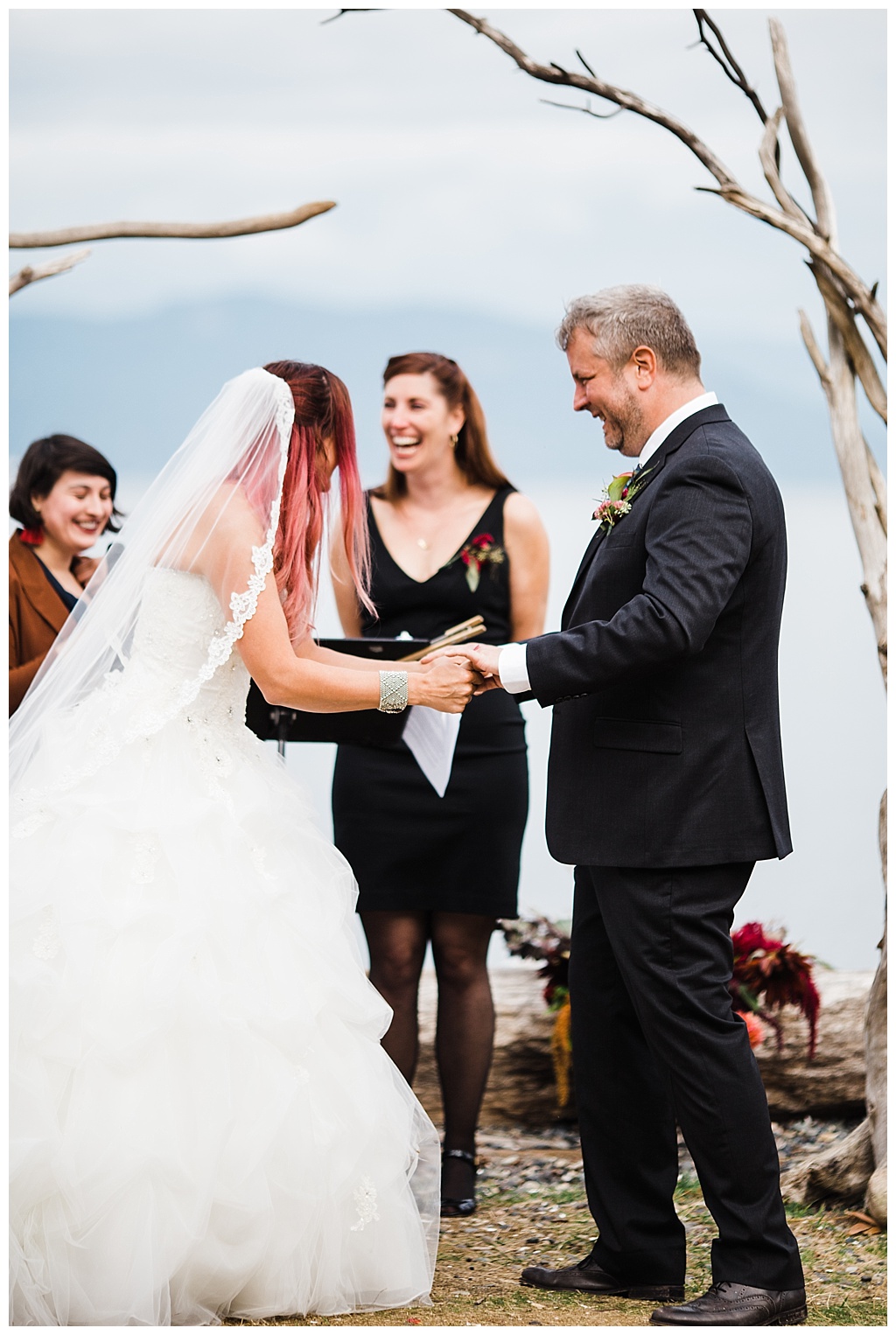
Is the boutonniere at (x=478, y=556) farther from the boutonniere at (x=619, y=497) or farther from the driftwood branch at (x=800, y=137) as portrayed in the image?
the driftwood branch at (x=800, y=137)

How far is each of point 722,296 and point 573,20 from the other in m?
1.08

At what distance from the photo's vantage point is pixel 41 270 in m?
3.47

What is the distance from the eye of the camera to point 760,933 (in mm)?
4117

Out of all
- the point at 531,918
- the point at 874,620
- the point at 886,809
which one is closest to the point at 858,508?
the point at 874,620

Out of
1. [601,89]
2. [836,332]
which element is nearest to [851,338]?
[836,332]

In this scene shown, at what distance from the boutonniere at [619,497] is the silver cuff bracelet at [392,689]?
1.80ft

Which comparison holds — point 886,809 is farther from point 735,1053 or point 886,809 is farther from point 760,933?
point 735,1053

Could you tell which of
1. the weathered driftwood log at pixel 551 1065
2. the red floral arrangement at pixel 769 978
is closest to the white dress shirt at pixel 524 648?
the red floral arrangement at pixel 769 978

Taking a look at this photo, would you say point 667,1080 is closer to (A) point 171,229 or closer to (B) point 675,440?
(B) point 675,440

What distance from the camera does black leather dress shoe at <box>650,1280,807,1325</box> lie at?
2438 mm

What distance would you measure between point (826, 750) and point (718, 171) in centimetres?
210

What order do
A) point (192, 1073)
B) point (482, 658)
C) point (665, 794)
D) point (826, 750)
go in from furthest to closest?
point (826, 750), point (482, 658), point (665, 794), point (192, 1073)

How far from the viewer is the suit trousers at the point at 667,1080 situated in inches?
98.0

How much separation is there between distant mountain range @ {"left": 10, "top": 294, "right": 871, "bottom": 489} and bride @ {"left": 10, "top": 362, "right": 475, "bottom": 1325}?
1.97 m
